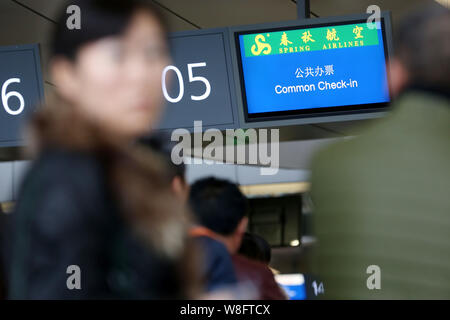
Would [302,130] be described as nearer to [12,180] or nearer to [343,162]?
[343,162]

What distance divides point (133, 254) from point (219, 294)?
0.73 feet

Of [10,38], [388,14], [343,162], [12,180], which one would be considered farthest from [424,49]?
[12,180]

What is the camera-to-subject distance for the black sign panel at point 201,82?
4.69m

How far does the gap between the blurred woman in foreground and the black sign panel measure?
3496 millimetres

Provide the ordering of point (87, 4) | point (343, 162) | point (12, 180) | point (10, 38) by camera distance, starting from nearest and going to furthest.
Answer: point (87, 4) < point (343, 162) < point (10, 38) < point (12, 180)

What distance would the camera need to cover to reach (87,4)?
4.05 ft

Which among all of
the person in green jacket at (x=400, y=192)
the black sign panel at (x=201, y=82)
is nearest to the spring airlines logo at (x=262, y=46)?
the black sign panel at (x=201, y=82)

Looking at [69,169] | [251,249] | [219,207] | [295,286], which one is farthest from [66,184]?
[295,286]

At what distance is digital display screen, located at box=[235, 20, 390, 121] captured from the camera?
15.0ft

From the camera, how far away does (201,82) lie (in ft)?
15.5

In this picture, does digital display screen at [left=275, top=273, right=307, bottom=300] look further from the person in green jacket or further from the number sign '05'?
the person in green jacket

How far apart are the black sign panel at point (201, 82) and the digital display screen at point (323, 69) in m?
0.20

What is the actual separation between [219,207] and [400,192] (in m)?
1.02

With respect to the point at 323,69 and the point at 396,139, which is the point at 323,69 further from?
the point at 396,139
